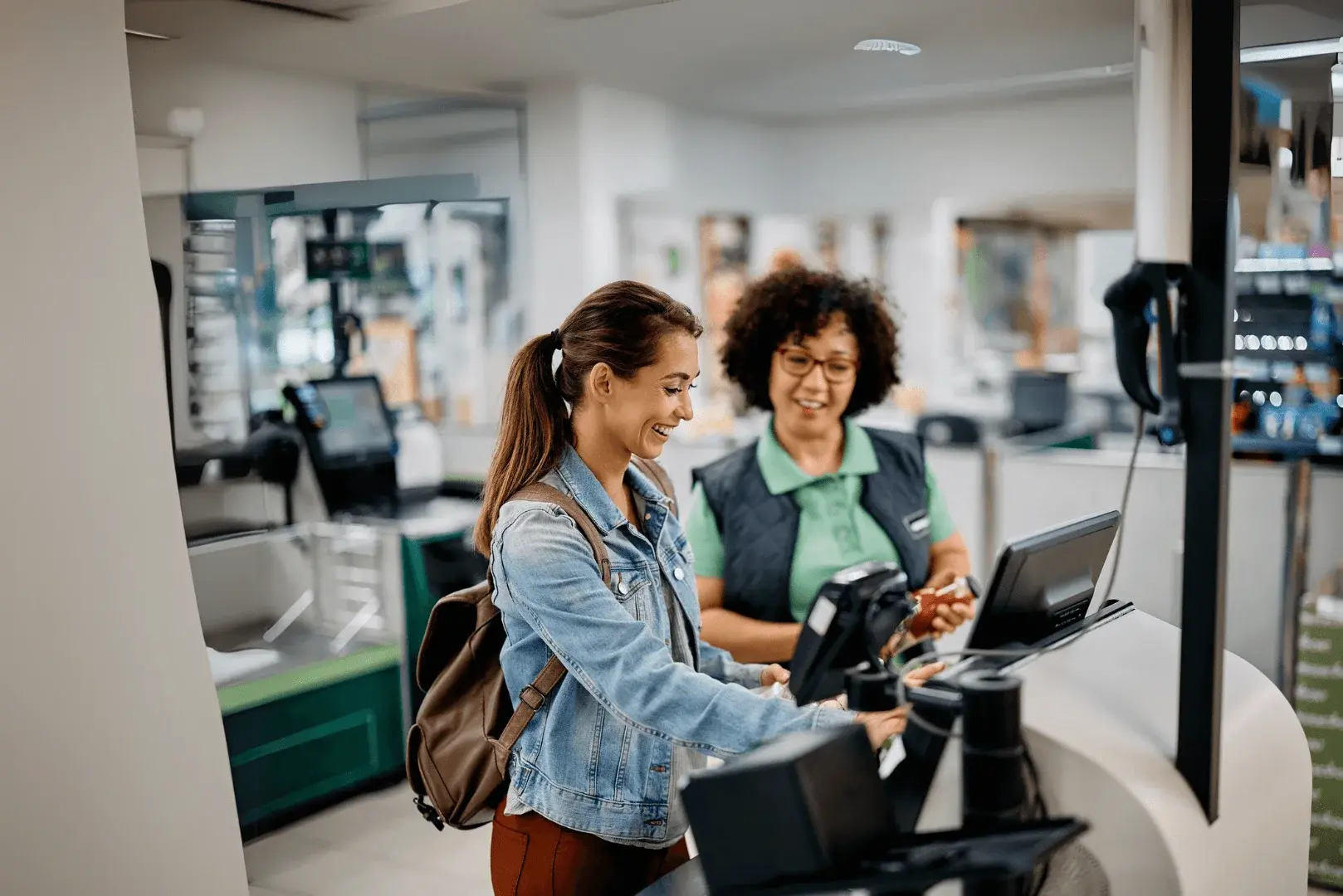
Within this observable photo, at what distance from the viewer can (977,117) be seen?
2.74 m

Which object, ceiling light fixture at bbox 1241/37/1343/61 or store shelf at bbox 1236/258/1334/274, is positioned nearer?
ceiling light fixture at bbox 1241/37/1343/61

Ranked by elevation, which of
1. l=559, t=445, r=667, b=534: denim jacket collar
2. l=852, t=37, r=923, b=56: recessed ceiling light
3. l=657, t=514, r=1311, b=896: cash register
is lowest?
l=657, t=514, r=1311, b=896: cash register

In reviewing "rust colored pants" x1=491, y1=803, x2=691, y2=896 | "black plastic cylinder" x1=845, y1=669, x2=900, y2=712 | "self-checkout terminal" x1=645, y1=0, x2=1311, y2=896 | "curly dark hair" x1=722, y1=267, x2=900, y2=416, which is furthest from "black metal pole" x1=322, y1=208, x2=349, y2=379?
"black plastic cylinder" x1=845, y1=669, x2=900, y2=712

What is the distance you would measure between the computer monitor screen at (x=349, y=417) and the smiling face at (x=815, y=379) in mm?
1525

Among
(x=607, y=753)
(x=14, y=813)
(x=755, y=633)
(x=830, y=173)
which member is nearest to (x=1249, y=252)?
(x=830, y=173)

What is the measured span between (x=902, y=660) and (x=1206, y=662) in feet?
3.09

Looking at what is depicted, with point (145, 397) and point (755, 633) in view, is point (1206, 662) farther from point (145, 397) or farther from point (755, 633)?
point (145, 397)

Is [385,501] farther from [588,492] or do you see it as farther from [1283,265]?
[1283,265]

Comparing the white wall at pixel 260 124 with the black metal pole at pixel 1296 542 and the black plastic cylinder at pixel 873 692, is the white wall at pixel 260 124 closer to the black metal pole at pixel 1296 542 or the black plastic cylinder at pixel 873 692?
the black plastic cylinder at pixel 873 692

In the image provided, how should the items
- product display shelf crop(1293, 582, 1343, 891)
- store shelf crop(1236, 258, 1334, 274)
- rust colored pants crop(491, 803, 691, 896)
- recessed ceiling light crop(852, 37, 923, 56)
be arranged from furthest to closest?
store shelf crop(1236, 258, 1334, 274) → product display shelf crop(1293, 582, 1343, 891) → recessed ceiling light crop(852, 37, 923, 56) → rust colored pants crop(491, 803, 691, 896)

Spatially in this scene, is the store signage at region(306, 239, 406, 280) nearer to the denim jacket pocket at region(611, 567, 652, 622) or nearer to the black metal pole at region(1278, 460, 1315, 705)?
the denim jacket pocket at region(611, 567, 652, 622)

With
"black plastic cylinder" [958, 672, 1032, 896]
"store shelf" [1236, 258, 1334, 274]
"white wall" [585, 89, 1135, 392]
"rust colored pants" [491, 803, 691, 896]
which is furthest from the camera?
"store shelf" [1236, 258, 1334, 274]

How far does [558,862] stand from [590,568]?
20.4 inches

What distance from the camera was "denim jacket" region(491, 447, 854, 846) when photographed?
1684 millimetres
